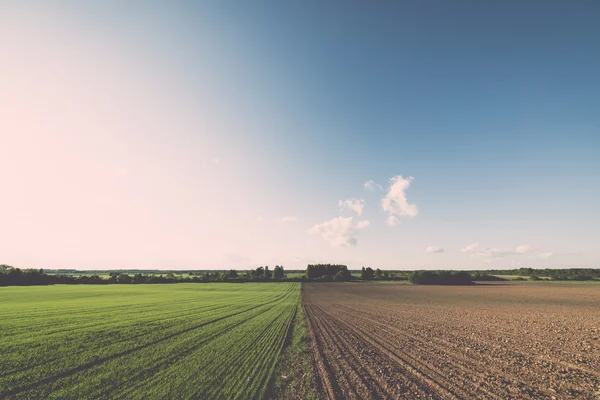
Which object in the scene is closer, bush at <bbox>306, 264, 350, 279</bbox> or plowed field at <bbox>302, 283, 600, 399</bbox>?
plowed field at <bbox>302, 283, 600, 399</bbox>

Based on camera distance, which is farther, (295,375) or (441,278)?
(441,278)

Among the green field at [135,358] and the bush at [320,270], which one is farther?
the bush at [320,270]

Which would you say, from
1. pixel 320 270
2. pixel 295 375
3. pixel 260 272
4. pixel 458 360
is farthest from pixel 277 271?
pixel 295 375

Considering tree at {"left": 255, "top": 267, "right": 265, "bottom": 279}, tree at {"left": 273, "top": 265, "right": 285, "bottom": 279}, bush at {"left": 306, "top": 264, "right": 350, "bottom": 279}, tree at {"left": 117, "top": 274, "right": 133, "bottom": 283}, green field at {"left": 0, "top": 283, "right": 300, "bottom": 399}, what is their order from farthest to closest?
tree at {"left": 273, "top": 265, "right": 285, "bottom": 279} < tree at {"left": 255, "top": 267, "right": 265, "bottom": 279} < bush at {"left": 306, "top": 264, "right": 350, "bottom": 279} < tree at {"left": 117, "top": 274, "right": 133, "bottom": 283} < green field at {"left": 0, "top": 283, "right": 300, "bottom": 399}

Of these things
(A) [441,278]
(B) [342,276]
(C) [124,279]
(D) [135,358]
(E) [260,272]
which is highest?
(D) [135,358]

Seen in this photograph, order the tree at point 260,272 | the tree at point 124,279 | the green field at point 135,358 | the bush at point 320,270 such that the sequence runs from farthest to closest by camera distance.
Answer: the tree at point 260,272 → the bush at point 320,270 → the tree at point 124,279 → the green field at point 135,358

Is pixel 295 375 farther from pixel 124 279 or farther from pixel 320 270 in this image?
pixel 320 270

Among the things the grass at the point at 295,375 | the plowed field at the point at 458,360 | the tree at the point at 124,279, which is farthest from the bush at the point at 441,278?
the tree at the point at 124,279

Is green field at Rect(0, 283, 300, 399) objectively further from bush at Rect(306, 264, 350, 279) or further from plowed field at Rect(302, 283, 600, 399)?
bush at Rect(306, 264, 350, 279)

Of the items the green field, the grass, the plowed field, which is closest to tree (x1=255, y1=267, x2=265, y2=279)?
the green field

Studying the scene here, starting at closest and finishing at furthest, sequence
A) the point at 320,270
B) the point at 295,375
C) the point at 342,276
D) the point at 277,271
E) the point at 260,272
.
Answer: the point at 295,375 < the point at 342,276 < the point at 320,270 < the point at 260,272 < the point at 277,271

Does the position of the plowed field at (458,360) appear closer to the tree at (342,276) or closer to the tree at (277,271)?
the tree at (342,276)

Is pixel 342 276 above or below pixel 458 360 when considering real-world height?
below

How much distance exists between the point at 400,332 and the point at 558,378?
974cm
